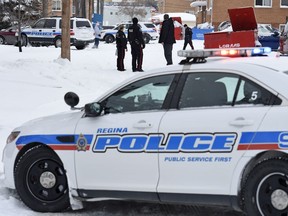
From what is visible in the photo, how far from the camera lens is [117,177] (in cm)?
520

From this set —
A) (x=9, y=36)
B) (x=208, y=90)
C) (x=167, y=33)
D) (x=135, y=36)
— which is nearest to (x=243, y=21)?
(x=167, y=33)

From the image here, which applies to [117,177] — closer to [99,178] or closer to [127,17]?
[99,178]

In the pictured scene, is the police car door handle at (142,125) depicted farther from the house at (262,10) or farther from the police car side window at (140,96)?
the house at (262,10)

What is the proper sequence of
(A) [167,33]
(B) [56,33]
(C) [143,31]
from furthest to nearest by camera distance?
Result: (C) [143,31], (B) [56,33], (A) [167,33]

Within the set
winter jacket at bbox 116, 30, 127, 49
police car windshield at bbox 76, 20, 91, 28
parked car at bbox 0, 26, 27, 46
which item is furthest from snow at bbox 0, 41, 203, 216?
parked car at bbox 0, 26, 27, 46

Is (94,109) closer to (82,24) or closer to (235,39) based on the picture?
(235,39)

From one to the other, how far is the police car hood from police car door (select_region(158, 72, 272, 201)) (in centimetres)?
99

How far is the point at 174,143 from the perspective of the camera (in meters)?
4.93

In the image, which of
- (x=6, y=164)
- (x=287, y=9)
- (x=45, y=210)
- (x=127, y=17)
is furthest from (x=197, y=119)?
(x=127, y=17)

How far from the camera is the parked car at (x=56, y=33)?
3102cm

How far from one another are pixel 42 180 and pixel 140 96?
129 cm

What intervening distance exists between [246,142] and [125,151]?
3.65 ft

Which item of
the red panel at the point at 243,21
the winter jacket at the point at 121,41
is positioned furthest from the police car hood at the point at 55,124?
the winter jacket at the point at 121,41

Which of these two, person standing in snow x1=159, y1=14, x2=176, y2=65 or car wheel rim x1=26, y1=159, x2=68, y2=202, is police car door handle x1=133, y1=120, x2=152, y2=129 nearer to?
car wheel rim x1=26, y1=159, x2=68, y2=202
